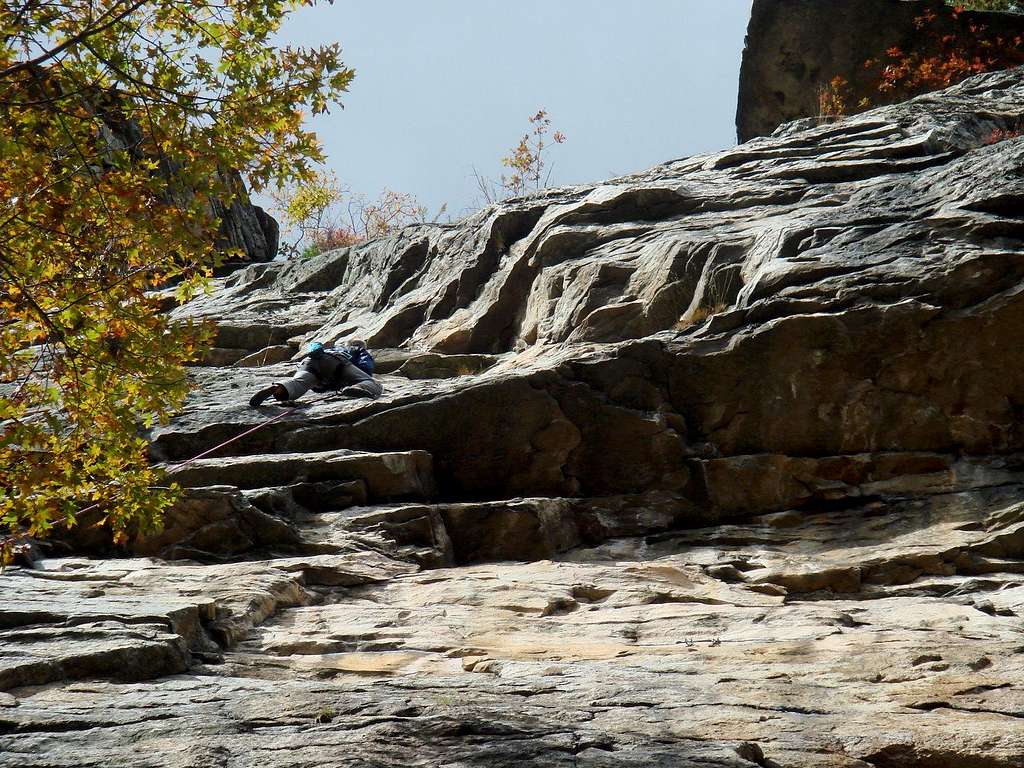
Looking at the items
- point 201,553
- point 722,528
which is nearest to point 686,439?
point 722,528

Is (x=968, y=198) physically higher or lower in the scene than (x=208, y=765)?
higher

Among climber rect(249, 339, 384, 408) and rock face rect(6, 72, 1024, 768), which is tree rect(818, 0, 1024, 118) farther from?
climber rect(249, 339, 384, 408)

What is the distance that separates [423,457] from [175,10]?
678 centimetres

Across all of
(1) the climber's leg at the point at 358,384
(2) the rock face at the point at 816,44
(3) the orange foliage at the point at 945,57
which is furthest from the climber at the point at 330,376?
(2) the rock face at the point at 816,44

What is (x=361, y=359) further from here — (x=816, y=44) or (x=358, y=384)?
(x=816, y=44)

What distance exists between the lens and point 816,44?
28859 mm

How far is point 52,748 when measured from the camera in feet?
16.6

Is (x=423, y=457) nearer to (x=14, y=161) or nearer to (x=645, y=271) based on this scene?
(x=645, y=271)

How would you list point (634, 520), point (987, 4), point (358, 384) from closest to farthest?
point (634, 520) < point (358, 384) < point (987, 4)

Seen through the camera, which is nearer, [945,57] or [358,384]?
[358,384]

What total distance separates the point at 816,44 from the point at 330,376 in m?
20.9

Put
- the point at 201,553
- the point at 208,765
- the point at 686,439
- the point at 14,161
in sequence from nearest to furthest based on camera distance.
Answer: the point at 208,765, the point at 14,161, the point at 201,553, the point at 686,439

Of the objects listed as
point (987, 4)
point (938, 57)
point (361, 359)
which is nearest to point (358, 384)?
point (361, 359)

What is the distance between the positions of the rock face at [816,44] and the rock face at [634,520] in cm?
755
